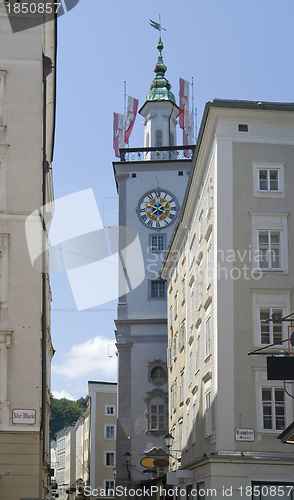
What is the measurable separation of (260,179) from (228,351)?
256 inches

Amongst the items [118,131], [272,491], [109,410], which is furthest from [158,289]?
[109,410]

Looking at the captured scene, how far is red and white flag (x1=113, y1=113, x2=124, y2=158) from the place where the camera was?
2329 inches

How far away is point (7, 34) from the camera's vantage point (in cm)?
2858

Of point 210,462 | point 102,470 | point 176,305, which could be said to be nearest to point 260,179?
point 210,462

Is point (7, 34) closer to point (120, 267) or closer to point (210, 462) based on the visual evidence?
point (210, 462)

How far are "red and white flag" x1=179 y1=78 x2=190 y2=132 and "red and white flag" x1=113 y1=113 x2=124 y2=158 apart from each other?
4.67m

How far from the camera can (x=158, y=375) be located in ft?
171

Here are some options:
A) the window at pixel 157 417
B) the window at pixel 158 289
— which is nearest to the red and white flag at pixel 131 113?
the window at pixel 158 289

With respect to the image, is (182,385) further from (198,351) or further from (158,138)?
(158,138)

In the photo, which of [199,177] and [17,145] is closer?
[17,145]

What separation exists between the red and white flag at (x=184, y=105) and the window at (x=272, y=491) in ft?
127

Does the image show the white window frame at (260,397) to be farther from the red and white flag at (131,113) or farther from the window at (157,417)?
the red and white flag at (131,113)

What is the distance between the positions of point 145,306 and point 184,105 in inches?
Result: 658

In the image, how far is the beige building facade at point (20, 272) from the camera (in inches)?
946
